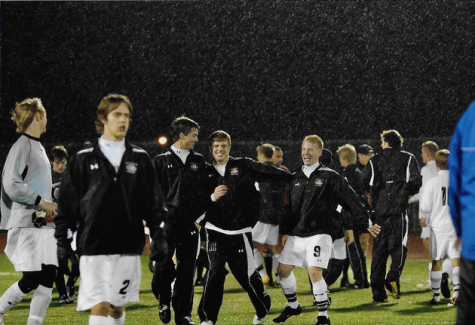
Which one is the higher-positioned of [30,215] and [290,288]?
[30,215]

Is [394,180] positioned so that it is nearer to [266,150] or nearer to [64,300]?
[266,150]

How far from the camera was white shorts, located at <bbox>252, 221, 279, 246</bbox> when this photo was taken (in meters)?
10.8

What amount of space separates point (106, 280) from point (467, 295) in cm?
232

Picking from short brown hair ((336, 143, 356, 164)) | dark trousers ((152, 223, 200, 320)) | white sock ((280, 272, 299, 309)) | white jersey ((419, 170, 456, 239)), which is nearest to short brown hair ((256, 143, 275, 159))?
short brown hair ((336, 143, 356, 164))

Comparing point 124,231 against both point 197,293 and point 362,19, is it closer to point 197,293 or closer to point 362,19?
point 197,293

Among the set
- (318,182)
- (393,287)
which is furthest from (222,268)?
(393,287)

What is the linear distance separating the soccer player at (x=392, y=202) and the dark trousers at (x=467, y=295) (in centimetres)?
557

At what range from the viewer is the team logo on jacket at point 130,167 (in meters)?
4.64

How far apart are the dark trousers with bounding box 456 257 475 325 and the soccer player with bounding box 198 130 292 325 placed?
3.69 m

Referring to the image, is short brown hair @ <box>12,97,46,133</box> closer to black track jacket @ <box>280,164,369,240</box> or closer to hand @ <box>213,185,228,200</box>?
hand @ <box>213,185,228,200</box>

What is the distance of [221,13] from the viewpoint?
27.1m

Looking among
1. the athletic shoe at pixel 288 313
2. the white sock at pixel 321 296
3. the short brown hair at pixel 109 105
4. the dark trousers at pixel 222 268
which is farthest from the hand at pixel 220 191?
the short brown hair at pixel 109 105

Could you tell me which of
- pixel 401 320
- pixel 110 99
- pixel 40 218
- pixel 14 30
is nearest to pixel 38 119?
pixel 40 218

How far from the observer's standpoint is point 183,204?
279 inches
